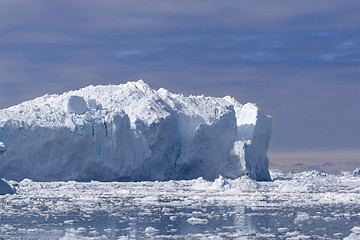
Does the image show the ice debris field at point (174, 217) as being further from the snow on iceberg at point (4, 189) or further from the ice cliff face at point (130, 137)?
the ice cliff face at point (130, 137)

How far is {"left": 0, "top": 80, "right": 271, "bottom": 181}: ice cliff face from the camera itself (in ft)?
104

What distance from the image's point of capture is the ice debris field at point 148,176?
13.5 meters

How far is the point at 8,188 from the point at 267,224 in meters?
12.6

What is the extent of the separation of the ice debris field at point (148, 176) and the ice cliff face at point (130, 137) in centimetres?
6

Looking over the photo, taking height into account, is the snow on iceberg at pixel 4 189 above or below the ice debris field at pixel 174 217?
above

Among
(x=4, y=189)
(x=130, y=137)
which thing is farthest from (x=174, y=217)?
(x=130, y=137)

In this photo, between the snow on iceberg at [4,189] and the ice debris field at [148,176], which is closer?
the ice debris field at [148,176]

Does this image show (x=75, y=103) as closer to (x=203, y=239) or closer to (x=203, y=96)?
(x=203, y=96)

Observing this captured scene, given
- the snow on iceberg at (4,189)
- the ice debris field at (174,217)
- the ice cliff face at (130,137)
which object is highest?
the ice cliff face at (130,137)

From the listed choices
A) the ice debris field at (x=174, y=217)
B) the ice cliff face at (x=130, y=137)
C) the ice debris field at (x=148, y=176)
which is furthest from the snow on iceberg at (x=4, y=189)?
the ice cliff face at (x=130, y=137)

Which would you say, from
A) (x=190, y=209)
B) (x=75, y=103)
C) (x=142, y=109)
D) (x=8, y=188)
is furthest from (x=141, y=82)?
(x=190, y=209)

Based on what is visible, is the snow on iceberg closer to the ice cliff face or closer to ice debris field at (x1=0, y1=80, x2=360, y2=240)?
ice debris field at (x1=0, y1=80, x2=360, y2=240)

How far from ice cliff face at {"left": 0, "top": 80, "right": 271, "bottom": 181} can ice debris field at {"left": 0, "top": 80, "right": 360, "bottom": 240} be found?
65mm

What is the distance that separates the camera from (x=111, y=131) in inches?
1336
